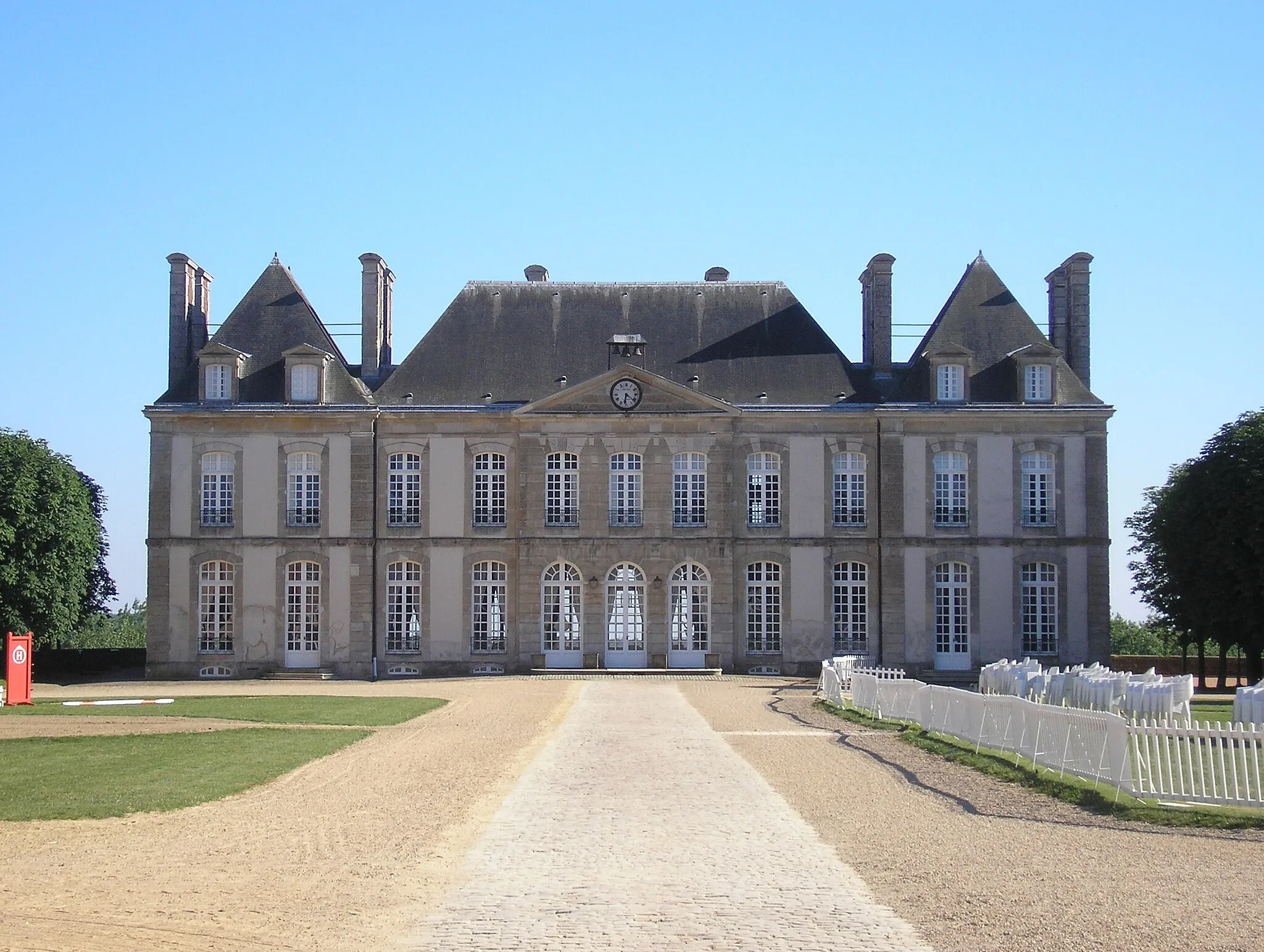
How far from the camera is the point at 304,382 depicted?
108 ft

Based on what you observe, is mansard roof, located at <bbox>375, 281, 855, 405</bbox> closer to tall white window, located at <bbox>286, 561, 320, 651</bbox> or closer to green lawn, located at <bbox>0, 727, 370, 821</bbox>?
tall white window, located at <bbox>286, 561, 320, 651</bbox>

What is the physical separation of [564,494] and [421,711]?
11667 mm

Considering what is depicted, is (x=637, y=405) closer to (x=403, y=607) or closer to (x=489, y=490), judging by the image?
(x=489, y=490)

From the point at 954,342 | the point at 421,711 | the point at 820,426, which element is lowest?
the point at 421,711

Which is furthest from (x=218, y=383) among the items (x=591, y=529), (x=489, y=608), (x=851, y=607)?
(x=851, y=607)

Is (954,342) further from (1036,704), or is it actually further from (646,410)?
(1036,704)

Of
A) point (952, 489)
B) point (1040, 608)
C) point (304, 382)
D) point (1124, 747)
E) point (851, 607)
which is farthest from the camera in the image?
point (304, 382)

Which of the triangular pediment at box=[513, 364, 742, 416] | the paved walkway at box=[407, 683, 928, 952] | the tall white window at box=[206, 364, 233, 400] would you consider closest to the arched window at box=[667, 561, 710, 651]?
the triangular pediment at box=[513, 364, 742, 416]

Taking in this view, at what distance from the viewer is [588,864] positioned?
8898mm

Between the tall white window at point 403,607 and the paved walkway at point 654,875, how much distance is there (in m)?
18.8

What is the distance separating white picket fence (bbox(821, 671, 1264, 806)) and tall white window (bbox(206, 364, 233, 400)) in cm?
2128

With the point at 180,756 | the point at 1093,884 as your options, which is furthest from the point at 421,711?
the point at 1093,884

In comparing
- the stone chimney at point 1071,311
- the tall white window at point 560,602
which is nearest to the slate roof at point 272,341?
the tall white window at point 560,602

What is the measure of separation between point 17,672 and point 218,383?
35.7ft
